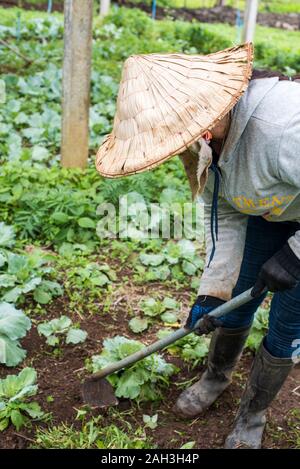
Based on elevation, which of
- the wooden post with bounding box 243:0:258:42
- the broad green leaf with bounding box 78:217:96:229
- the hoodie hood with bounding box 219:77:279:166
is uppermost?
the hoodie hood with bounding box 219:77:279:166

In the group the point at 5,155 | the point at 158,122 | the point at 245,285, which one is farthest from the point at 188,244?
the point at 158,122

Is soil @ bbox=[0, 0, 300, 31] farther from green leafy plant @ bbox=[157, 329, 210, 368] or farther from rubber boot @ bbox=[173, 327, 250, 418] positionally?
rubber boot @ bbox=[173, 327, 250, 418]

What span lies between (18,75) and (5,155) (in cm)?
187

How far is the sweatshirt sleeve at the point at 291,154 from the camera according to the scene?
1793 millimetres

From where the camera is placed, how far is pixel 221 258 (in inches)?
94.2

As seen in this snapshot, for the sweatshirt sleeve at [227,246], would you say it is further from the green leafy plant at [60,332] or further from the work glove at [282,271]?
the green leafy plant at [60,332]

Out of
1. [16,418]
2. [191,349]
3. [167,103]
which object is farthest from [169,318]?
[167,103]

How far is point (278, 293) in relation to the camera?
229 cm

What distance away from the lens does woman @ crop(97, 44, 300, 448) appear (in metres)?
1.72

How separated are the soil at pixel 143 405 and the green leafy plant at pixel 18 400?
0.05 m

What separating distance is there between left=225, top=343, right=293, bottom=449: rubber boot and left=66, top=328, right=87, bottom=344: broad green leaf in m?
0.87

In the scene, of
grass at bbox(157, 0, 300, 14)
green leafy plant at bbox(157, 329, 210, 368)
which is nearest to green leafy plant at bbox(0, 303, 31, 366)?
green leafy plant at bbox(157, 329, 210, 368)

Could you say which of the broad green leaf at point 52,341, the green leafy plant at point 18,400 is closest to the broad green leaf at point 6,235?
the broad green leaf at point 52,341

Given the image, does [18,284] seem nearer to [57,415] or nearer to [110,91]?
[57,415]
